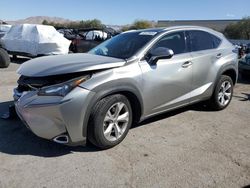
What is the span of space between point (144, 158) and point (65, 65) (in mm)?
1554

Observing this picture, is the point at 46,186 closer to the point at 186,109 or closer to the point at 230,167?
the point at 230,167

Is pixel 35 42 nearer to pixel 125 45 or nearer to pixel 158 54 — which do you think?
pixel 125 45

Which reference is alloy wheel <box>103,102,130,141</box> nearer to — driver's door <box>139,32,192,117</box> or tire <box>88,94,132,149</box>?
tire <box>88,94,132,149</box>

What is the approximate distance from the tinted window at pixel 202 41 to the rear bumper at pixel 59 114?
245 cm

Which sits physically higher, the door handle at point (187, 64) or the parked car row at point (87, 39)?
the door handle at point (187, 64)

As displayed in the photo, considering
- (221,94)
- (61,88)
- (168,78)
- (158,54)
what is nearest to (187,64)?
(168,78)

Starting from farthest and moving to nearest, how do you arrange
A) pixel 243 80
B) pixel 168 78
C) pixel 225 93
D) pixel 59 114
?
pixel 243 80 < pixel 225 93 < pixel 168 78 < pixel 59 114

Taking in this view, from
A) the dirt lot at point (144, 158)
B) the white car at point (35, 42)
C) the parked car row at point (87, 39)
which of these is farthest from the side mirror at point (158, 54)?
the parked car row at point (87, 39)

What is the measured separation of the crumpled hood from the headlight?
14 cm

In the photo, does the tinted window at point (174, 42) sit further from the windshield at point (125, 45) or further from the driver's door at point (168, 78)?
the windshield at point (125, 45)

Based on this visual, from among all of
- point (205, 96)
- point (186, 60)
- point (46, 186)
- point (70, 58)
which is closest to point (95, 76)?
point (70, 58)

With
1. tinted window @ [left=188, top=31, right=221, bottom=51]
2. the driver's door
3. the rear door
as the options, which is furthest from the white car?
the driver's door

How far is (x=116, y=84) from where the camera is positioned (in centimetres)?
439

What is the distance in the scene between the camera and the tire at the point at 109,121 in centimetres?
423
